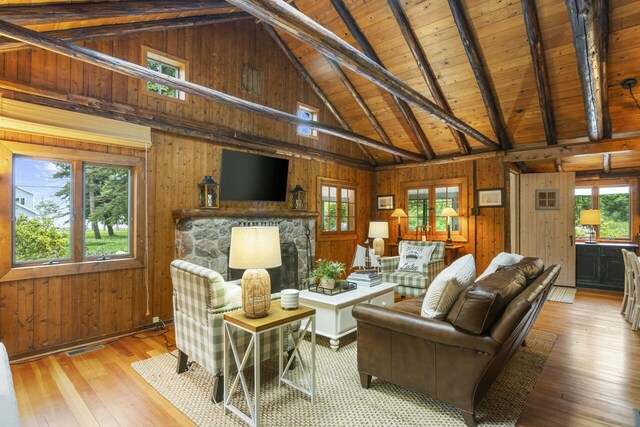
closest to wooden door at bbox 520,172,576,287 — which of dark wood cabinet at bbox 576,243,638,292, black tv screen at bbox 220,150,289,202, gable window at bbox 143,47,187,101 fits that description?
dark wood cabinet at bbox 576,243,638,292

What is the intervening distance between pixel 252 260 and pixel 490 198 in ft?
17.5

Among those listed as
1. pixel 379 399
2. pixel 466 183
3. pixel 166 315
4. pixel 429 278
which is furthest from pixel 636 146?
pixel 166 315

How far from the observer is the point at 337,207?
6.78 metres

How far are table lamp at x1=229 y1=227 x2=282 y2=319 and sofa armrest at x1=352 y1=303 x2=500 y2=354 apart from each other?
0.77 m

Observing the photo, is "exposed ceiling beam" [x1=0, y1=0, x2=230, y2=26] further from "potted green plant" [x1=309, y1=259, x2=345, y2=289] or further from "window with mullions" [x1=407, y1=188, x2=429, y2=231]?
"window with mullions" [x1=407, y1=188, x2=429, y2=231]

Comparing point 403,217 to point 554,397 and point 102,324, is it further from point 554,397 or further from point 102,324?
point 102,324

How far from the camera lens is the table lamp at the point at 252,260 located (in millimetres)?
2219

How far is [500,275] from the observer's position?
7.97 feet

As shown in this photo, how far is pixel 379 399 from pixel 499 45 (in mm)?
4558

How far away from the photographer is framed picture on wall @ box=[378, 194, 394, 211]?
7.45 m

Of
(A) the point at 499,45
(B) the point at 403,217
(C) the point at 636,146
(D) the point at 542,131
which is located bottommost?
→ (B) the point at 403,217

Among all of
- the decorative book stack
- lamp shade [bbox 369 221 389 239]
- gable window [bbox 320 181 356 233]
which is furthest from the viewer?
gable window [bbox 320 181 356 233]

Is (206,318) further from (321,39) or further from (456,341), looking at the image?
(321,39)

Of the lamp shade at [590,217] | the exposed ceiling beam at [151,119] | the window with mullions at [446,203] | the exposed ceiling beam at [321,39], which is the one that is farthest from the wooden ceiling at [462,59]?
the exposed ceiling beam at [321,39]
